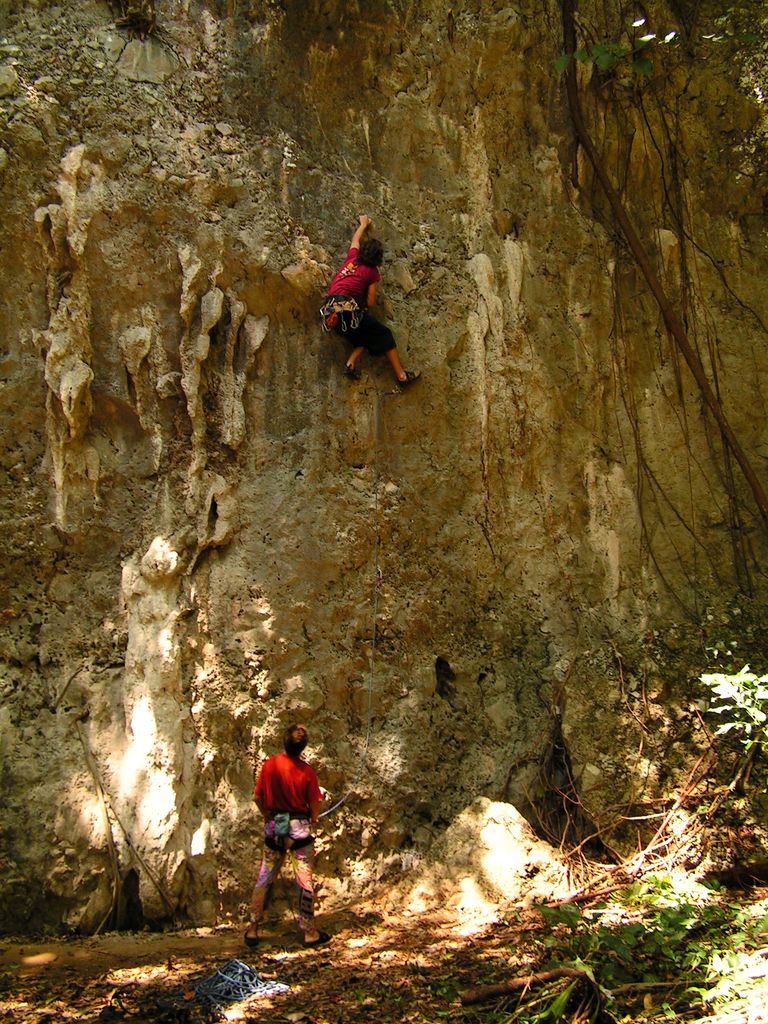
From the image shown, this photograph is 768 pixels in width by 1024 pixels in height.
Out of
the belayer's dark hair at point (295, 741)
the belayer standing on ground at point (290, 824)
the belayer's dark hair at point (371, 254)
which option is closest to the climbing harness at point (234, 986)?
the belayer standing on ground at point (290, 824)

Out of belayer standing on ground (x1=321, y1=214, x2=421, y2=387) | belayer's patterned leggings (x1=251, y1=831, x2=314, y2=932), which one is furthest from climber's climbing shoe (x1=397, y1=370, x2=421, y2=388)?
belayer's patterned leggings (x1=251, y1=831, x2=314, y2=932)

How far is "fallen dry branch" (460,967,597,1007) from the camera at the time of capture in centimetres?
318

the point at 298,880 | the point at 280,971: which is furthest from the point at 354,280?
the point at 280,971

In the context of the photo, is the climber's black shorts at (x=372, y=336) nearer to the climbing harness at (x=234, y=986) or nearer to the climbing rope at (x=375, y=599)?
the climbing rope at (x=375, y=599)

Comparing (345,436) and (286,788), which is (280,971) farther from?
(345,436)

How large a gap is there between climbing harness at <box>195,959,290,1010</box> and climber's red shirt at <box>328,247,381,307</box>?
12.3ft

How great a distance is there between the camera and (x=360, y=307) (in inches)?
203

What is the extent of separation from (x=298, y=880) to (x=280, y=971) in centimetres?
43

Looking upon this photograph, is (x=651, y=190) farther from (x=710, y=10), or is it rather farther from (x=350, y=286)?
(x=350, y=286)

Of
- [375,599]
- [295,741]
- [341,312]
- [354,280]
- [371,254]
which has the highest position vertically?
[371,254]

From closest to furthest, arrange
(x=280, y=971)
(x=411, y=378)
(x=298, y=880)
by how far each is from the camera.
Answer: (x=280, y=971)
(x=298, y=880)
(x=411, y=378)

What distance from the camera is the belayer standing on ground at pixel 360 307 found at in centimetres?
511

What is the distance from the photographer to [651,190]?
6.07m

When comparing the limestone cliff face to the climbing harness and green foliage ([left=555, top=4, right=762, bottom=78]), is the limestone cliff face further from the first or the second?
the climbing harness
